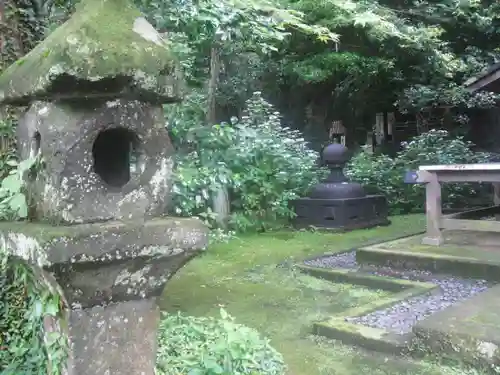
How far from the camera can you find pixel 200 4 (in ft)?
13.7

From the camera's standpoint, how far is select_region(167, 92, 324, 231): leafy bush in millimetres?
4355

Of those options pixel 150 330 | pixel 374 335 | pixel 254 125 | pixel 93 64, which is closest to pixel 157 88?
pixel 93 64

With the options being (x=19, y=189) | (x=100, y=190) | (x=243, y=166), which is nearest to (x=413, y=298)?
(x=243, y=166)

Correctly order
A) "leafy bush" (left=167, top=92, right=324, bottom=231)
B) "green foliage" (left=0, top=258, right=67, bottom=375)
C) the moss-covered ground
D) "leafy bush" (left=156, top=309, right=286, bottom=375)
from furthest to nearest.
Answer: "leafy bush" (left=167, top=92, right=324, bottom=231) → the moss-covered ground → "leafy bush" (left=156, top=309, right=286, bottom=375) → "green foliage" (left=0, top=258, right=67, bottom=375)

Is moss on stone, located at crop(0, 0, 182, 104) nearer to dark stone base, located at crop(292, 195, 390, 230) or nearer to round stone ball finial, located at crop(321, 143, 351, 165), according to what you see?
dark stone base, located at crop(292, 195, 390, 230)

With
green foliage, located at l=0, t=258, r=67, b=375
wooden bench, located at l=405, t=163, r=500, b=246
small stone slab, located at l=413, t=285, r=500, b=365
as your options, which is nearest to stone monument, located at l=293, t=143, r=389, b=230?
wooden bench, located at l=405, t=163, r=500, b=246

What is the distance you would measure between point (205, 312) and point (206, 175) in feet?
3.85

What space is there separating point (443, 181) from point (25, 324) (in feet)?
16.7

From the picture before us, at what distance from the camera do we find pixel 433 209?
650 centimetres

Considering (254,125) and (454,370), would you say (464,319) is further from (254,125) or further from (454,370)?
(254,125)

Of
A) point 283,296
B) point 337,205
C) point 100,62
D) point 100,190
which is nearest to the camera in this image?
point 100,62

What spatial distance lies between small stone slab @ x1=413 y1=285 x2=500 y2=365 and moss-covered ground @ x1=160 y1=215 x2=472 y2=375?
14 centimetres

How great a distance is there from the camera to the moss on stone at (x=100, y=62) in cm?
207

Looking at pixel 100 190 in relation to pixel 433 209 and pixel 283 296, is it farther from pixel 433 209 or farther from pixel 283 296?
pixel 433 209
